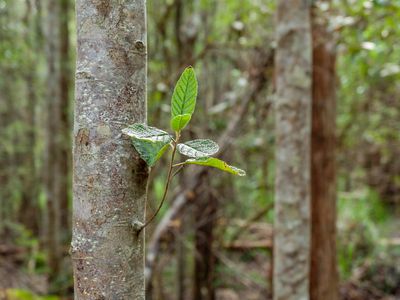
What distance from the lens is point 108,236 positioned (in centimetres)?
93

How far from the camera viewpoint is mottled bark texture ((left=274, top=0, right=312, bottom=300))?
2.78 meters

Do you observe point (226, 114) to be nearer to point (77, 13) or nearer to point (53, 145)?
point (53, 145)

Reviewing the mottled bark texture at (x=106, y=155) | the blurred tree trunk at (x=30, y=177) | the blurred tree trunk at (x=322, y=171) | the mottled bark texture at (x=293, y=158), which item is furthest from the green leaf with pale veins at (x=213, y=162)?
the blurred tree trunk at (x=30, y=177)

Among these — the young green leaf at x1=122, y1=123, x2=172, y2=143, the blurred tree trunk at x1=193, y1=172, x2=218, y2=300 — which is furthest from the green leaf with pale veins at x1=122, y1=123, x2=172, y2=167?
the blurred tree trunk at x1=193, y1=172, x2=218, y2=300

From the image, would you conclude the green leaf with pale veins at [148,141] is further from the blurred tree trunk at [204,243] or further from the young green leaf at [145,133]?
the blurred tree trunk at [204,243]

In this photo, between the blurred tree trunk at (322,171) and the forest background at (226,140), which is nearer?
the blurred tree trunk at (322,171)

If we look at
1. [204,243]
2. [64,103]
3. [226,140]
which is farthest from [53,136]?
[226,140]

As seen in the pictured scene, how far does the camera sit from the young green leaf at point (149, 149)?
34.9 inches

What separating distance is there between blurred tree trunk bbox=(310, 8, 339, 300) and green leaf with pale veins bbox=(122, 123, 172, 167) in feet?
9.56

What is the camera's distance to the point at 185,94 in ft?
3.01

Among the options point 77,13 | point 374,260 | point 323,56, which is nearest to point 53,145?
point 323,56

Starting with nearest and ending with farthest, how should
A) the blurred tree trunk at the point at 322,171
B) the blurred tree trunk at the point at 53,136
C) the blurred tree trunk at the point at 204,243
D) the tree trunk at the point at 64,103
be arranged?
1. the blurred tree trunk at the point at 322,171
2. the blurred tree trunk at the point at 204,243
3. the blurred tree trunk at the point at 53,136
4. the tree trunk at the point at 64,103

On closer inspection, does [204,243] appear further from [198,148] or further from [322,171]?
[198,148]

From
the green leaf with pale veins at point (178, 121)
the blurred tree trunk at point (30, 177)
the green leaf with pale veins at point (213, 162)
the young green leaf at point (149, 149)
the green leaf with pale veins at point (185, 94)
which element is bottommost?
the blurred tree trunk at point (30, 177)
